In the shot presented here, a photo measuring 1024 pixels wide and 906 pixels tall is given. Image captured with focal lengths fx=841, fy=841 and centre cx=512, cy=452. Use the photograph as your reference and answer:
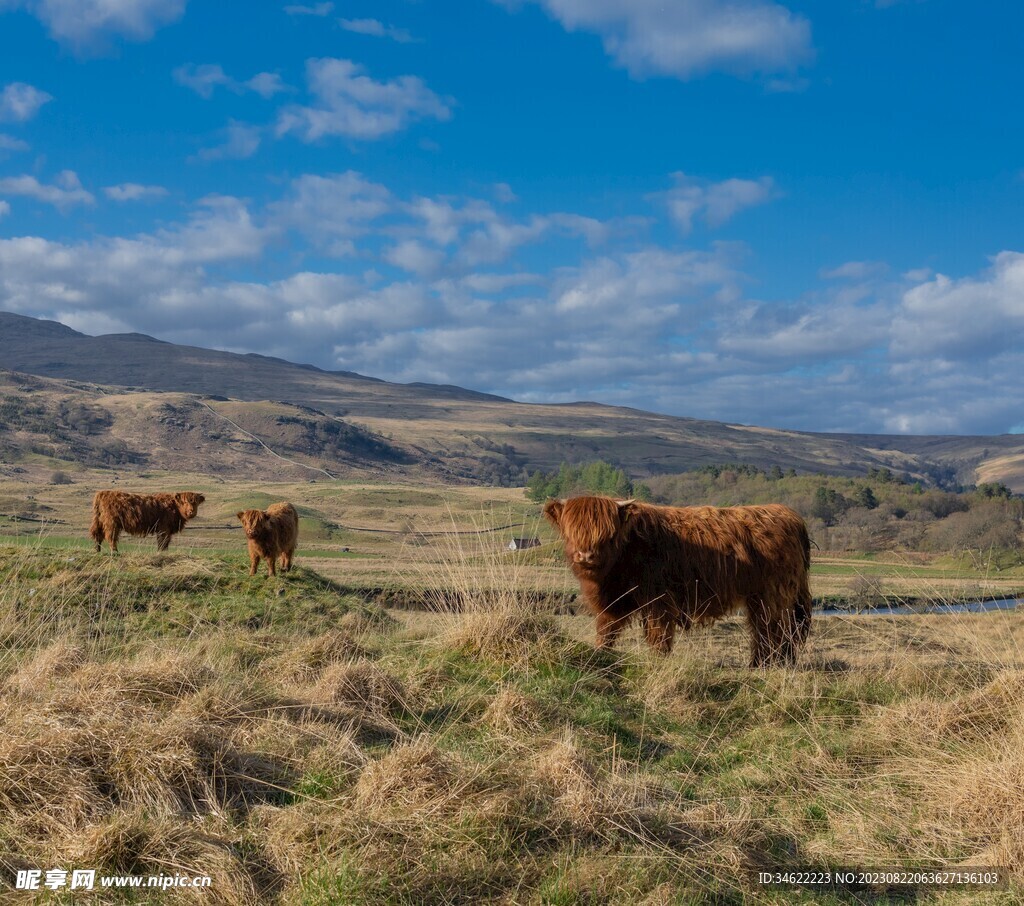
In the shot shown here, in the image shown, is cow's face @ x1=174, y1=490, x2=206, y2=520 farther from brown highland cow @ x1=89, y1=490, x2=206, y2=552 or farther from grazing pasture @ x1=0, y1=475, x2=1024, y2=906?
grazing pasture @ x1=0, y1=475, x2=1024, y2=906

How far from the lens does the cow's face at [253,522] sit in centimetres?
1639

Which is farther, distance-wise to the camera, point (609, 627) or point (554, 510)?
point (554, 510)

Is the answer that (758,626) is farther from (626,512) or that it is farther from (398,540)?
(398,540)

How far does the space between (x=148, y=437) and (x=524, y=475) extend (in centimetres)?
7223

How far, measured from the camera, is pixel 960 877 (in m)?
4.34

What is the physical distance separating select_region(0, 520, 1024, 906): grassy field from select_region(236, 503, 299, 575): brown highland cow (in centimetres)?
770

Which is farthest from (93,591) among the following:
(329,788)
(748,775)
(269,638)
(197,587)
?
(748,775)

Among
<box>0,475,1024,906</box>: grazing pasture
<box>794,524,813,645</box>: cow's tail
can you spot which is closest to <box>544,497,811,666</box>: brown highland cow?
<box>794,524,813,645</box>: cow's tail

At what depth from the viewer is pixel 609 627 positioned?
8.79 m

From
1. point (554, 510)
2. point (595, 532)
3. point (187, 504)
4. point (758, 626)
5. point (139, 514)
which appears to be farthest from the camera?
point (187, 504)

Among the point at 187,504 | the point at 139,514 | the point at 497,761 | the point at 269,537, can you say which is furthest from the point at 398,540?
the point at 497,761

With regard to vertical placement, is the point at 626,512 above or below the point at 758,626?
above

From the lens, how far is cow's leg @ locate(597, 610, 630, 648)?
8.69 metres

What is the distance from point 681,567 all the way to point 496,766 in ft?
14.9
